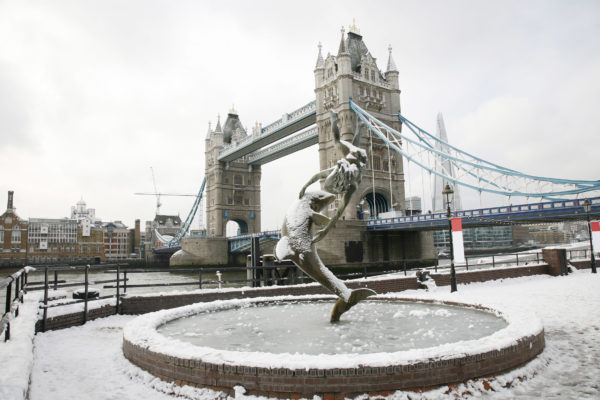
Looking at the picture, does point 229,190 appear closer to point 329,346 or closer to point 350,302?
point 350,302

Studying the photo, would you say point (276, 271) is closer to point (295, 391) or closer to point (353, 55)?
point (295, 391)

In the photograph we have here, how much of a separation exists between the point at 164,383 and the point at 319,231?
3.20 metres

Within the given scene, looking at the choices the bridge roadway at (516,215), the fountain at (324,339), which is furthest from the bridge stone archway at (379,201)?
the fountain at (324,339)

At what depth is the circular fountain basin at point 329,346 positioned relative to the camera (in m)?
3.55

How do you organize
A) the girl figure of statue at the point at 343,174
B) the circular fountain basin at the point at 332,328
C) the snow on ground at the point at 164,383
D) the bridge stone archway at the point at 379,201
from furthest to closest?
the bridge stone archway at the point at 379,201 → the girl figure of statue at the point at 343,174 → the circular fountain basin at the point at 332,328 → the snow on ground at the point at 164,383

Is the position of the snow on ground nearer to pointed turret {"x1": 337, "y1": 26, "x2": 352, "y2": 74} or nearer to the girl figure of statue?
the girl figure of statue

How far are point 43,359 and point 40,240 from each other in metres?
93.5

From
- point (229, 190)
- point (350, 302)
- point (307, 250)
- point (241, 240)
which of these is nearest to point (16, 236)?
point (229, 190)

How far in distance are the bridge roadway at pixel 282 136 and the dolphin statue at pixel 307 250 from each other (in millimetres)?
42778

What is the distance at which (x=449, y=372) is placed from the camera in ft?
12.1

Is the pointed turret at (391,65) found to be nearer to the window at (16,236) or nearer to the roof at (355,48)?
the roof at (355,48)

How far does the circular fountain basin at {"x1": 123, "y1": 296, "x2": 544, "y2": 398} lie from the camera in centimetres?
355

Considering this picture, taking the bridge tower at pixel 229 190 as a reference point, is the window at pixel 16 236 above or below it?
below

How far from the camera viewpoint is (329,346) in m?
4.89
